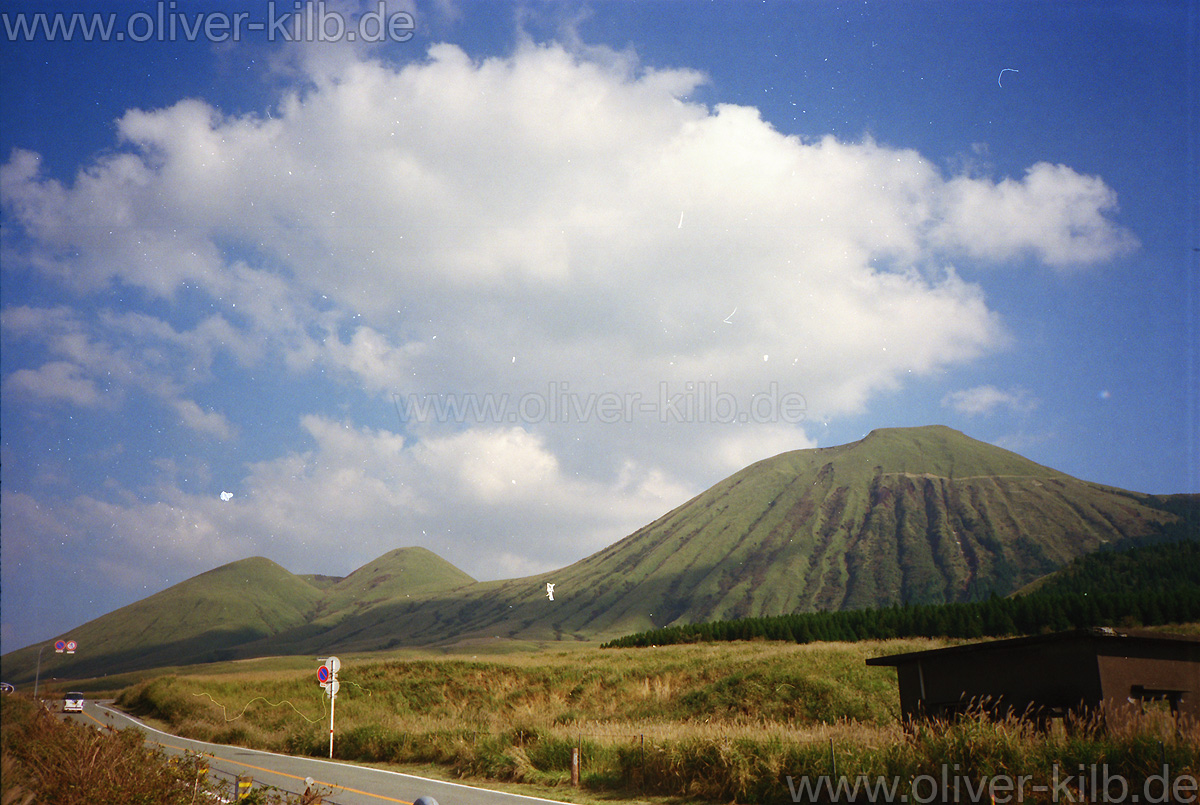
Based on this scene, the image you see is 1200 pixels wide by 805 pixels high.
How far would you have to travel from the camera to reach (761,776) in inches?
609

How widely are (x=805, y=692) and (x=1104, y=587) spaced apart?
114594mm

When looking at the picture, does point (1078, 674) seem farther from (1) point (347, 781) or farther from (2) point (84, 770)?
(2) point (84, 770)

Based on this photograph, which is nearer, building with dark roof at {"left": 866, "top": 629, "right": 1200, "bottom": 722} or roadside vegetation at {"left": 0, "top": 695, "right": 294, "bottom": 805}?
roadside vegetation at {"left": 0, "top": 695, "right": 294, "bottom": 805}

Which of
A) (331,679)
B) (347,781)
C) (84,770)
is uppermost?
(84,770)

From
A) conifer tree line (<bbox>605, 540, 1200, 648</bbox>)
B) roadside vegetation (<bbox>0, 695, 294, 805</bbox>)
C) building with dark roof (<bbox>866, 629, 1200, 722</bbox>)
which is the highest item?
roadside vegetation (<bbox>0, 695, 294, 805</bbox>)

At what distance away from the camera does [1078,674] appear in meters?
17.4

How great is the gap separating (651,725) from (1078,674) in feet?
45.1

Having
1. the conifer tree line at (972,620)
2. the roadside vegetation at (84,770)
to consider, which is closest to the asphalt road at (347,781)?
the roadside vegetation at (84,770)

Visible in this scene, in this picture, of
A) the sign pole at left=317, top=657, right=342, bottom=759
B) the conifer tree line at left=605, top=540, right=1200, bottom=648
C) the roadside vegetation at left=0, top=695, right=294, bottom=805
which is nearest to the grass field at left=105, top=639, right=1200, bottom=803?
the sign pole at left=317, top=657, right=342, bottom=759

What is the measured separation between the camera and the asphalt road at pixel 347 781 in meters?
15.8

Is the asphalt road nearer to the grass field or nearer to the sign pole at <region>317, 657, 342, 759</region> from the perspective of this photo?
the sign pole at <region>317, 657, 342, 759</region>

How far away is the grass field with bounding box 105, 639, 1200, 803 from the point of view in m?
13.1

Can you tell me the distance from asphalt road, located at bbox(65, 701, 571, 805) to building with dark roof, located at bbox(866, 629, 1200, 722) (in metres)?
11.6

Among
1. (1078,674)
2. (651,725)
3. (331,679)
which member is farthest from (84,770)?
(331,679)
